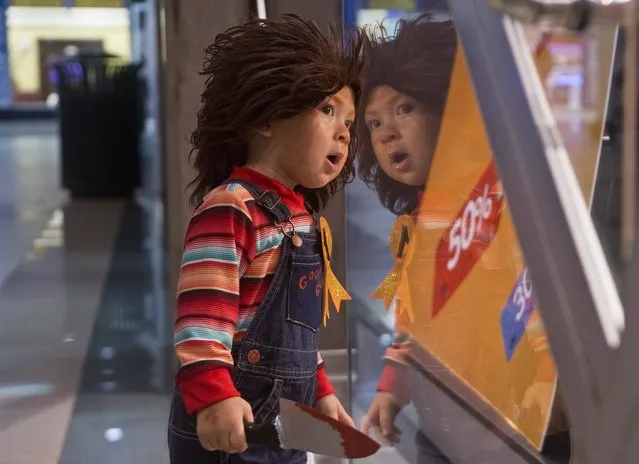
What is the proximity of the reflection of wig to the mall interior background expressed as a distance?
0.04 m

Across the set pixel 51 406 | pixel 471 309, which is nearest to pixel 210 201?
pixel 471 309

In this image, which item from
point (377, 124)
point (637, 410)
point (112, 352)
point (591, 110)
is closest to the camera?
point (637, 410)

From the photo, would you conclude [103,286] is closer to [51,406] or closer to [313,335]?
[51,406]

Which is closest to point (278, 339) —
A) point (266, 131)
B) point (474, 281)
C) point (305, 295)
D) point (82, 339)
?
point (305, 295)

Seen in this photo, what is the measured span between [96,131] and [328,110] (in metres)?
7.10

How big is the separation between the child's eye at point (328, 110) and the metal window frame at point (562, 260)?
0.83 ft

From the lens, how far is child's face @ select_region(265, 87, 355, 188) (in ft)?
4.06

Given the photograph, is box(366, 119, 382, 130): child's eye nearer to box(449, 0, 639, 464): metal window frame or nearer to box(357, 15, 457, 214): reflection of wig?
box(357, 15, 457, 214): reflection of wig

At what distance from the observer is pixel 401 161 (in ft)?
4.54

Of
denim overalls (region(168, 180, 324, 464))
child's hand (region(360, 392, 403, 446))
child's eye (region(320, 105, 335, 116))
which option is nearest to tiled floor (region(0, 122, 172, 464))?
child's hand (region(360, 392, 403, 446))

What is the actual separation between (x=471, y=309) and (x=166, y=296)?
299 centimetres

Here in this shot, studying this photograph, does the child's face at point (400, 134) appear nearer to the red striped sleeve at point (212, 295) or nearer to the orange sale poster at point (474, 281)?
the orange sale poster at point (474, 281)

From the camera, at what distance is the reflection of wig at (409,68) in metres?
1.38

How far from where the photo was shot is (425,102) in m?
1.40
